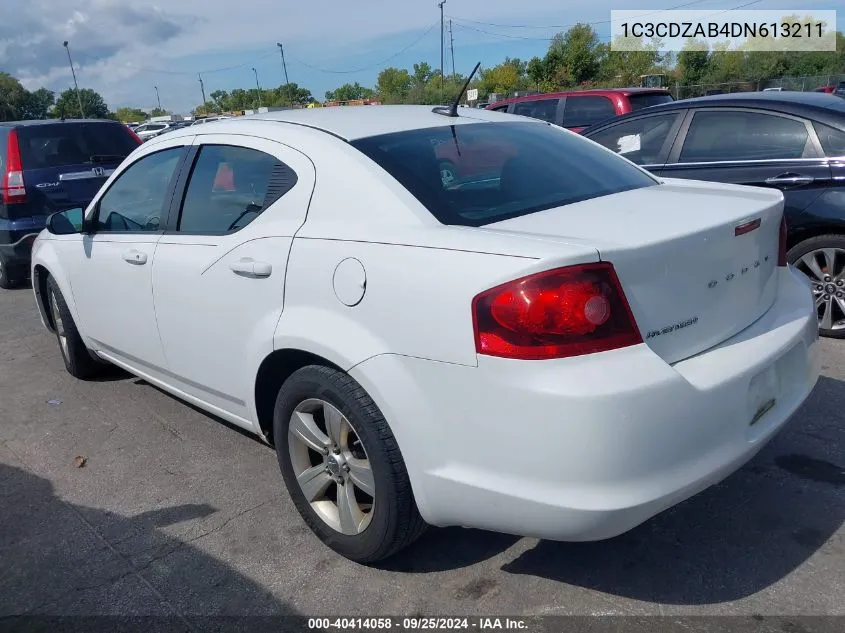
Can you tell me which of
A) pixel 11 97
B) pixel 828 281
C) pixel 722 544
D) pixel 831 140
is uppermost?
pixel 11 97

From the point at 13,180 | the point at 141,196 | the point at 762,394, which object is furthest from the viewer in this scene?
the point at 13,180

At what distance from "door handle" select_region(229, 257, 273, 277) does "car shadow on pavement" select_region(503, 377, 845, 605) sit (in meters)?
1.44

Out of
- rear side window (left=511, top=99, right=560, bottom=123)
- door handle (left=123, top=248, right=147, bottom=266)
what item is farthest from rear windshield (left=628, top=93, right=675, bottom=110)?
door handle (left=123, top=248, right=147, bottom=266)

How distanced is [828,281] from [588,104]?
6.68 meters

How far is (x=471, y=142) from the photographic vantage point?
304 cm

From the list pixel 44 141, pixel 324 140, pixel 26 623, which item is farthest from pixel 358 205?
pixel 44 141

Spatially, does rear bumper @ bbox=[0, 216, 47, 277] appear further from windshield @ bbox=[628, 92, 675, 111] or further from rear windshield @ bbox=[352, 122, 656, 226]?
windshield @ bbox=[628, 92, 675, 111]

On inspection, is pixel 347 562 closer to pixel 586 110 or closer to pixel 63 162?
pixel 63 162

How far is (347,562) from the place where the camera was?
279cm

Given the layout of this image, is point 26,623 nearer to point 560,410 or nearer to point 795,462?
point 560,410

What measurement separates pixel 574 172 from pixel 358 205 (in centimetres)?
100

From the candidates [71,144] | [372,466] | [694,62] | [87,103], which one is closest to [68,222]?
[372,466]

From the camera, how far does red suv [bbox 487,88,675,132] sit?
10258 millimetres

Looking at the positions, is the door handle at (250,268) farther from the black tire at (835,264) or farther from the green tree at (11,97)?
the green tree at (11,97)
